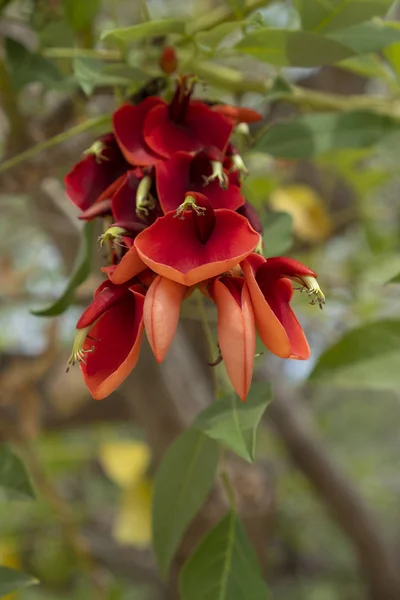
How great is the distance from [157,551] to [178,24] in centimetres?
27

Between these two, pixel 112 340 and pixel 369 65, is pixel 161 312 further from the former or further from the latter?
pixel 369 65

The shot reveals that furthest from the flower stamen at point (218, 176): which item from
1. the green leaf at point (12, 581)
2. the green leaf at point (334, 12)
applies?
the green leaf at point (12, 581)

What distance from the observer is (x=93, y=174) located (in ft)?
0.91

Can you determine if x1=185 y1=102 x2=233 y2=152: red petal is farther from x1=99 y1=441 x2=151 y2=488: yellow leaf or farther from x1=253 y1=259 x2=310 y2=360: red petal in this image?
x1=99 y1=441 x2=151 y2=488: yellow leaf

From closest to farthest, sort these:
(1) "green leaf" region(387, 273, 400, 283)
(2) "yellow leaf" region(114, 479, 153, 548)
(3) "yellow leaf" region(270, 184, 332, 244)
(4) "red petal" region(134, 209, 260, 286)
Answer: (4) "red petal" region(134, 209, 260, 286) → (1) "green leaf" region(387, 273, 400, 283) → (2) "yellow leaf" region(114, 479, 153, 548) → (3) "yellow leaf" region(270, 184, 332, 244)

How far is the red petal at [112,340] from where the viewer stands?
22cm

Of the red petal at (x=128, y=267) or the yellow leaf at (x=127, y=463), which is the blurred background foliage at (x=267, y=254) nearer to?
the yellow leaf at (x=127, y=463)

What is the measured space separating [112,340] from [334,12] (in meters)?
0.19

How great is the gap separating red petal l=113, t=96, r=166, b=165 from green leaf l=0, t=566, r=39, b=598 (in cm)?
20

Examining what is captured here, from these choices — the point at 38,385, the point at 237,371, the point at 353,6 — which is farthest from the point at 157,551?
the point at 38,385

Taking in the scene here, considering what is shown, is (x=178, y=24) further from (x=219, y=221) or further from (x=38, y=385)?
(x=38, y=385)

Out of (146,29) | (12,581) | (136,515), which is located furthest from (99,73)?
(136,515)

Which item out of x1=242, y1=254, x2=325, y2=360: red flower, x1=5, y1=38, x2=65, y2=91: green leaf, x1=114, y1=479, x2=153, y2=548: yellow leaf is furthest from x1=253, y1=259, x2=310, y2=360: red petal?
x1=114, y1=479, x2=153, y2=548: yellow leaf

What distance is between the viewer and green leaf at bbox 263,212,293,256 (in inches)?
12.7
